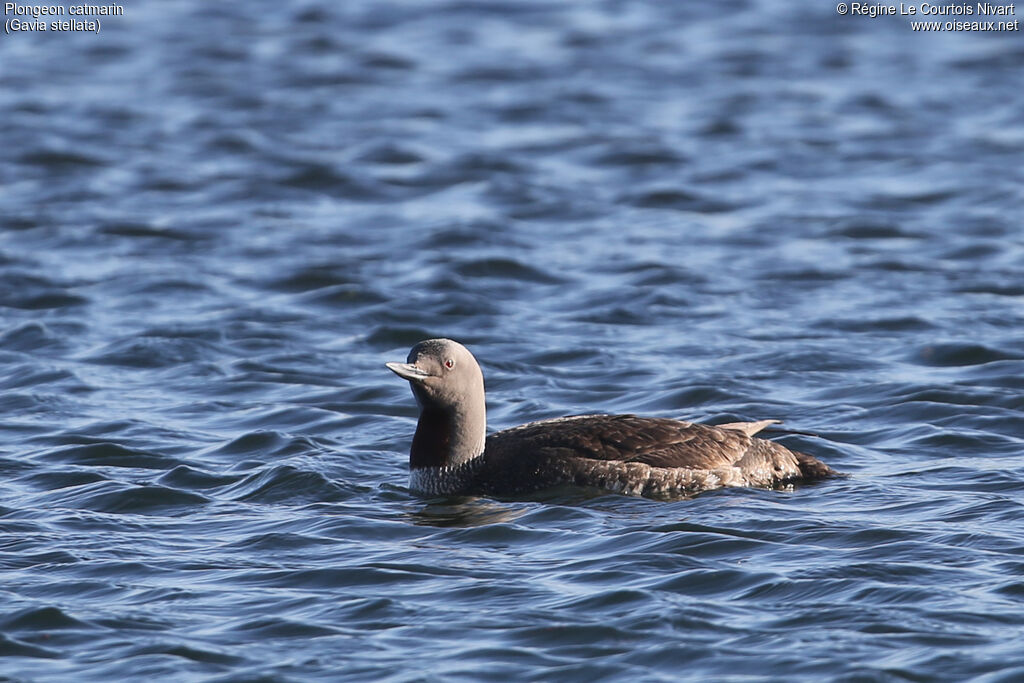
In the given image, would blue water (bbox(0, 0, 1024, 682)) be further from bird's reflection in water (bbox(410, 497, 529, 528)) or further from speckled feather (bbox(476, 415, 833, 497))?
speckled feather (bbox(476, 415, 833, 497))

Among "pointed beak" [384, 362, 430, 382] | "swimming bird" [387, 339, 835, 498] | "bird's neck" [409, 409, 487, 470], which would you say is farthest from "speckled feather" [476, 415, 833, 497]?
"pointed beak" [384, 362, 430, 382]

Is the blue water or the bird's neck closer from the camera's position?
the blue water

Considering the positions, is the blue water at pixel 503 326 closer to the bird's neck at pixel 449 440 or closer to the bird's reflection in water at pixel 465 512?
the bird's reflection in water at pixel 465 512

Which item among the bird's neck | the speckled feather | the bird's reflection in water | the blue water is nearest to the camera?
the blue water

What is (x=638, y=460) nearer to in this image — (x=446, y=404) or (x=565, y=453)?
(x=565, y=453)

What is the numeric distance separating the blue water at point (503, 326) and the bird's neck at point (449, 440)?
0.27 meters

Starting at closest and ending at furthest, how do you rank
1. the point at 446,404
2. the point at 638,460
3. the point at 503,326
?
the point at 638,460 → the point at 446,404 → the point at 503,326

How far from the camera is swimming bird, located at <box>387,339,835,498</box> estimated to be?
9633mm

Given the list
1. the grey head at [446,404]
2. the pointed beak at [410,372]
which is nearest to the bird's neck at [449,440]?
the grey head at [446,404]

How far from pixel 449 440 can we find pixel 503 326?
465 cm

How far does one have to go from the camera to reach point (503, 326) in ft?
47.3

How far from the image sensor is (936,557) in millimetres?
8477

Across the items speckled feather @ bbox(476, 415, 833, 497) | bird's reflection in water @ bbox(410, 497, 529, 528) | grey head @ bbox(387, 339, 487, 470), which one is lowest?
bird's reflection in water @ bbox(410, 497, 529, 528)

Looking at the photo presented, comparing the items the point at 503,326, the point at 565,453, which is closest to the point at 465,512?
the point at 565,453
